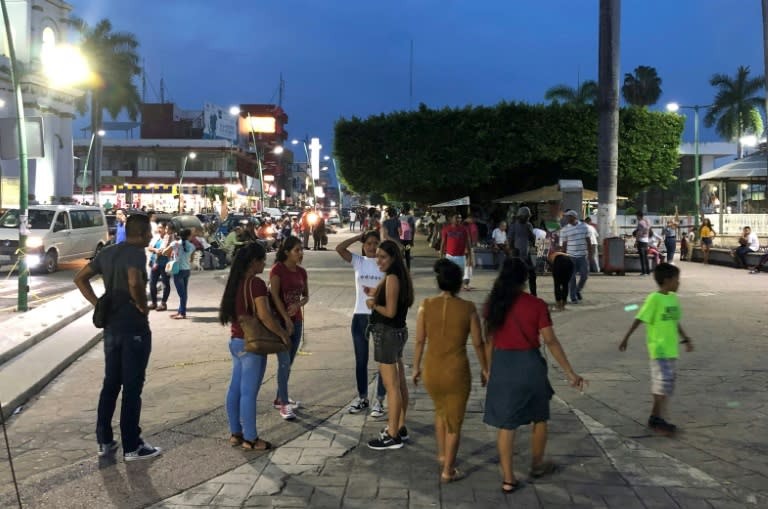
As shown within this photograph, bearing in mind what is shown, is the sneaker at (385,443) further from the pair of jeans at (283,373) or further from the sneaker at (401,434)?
the pair of jeans at (283,373)

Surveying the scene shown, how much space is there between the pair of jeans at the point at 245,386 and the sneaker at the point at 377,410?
1140 millimetres

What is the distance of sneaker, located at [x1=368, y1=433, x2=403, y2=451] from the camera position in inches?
204

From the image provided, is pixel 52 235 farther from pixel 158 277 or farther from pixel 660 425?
pixel 660 425

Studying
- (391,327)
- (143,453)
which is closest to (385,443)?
(391,327)

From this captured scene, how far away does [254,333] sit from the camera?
16.6 ft

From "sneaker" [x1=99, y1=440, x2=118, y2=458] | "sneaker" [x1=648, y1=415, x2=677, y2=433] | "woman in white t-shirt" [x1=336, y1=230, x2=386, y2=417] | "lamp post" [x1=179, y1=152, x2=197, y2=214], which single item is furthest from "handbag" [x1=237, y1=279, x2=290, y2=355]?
"lamp post" [x1=179, y1=152, x2=197, y2=214]

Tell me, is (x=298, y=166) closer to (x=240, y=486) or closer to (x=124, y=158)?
(x=124, y=158)

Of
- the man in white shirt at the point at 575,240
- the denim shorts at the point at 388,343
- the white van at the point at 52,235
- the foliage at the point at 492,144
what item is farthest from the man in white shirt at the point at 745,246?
the denim shorts at the point at 388,343

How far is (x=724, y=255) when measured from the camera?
23.0 meters

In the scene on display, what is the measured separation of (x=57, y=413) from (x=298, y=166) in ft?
451

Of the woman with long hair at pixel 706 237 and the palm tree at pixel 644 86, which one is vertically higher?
the palm tree at pixel 644 86

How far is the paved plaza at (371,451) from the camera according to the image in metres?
4.38

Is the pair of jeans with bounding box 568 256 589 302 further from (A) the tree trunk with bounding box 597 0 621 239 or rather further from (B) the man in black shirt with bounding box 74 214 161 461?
(B) the man in black shirt with bounding box 74 214 161 461

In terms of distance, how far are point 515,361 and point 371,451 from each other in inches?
56.7
